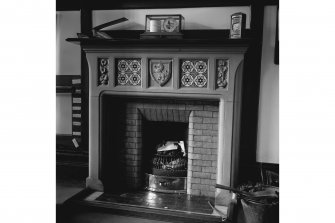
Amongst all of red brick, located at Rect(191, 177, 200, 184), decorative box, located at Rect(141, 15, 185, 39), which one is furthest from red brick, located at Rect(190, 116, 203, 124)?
decorative box, located at Rect(141, 15, 185, 39)

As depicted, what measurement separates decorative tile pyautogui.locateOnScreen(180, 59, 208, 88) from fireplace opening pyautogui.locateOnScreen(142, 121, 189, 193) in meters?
0.58

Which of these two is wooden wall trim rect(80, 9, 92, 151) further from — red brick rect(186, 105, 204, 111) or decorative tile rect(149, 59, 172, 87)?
red brick rect(186, 105, 204, 111)

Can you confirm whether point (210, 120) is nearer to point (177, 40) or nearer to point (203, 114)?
point (203, 114)

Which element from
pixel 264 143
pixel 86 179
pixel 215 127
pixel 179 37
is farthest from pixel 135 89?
pixel 264 143

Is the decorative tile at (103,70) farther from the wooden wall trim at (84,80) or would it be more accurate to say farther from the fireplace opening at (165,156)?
the fireplace opening at (165,156)

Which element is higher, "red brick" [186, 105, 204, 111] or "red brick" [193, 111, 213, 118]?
"red brick" [186, 105, 204, 111]

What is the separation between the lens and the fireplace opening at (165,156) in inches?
118

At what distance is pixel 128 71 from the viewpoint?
2.84 meters

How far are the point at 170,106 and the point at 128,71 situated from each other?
0.51 metres

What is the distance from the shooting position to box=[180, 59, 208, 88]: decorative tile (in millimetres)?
2669

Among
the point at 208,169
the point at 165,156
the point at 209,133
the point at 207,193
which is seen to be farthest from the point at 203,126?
the point at 207,193

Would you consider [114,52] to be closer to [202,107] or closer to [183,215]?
[202,107]
